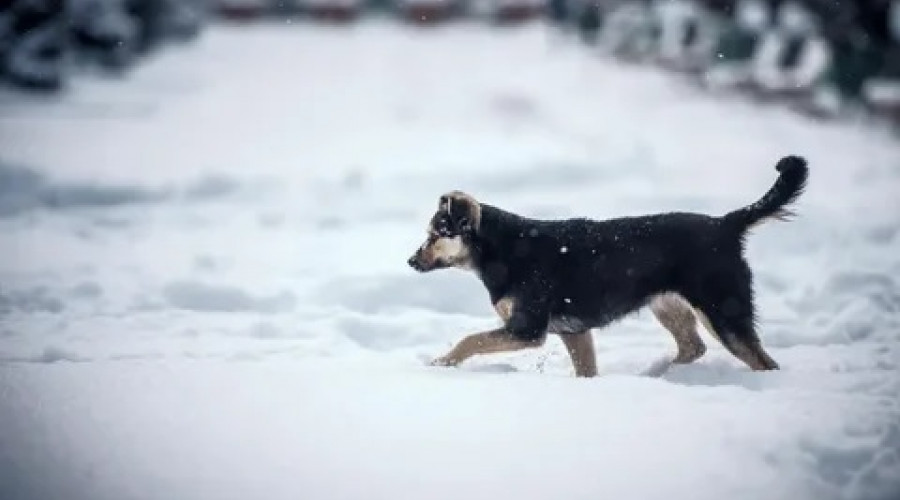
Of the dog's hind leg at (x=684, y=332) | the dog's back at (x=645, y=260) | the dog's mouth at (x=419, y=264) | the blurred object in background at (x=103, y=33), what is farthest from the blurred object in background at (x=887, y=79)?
the blurred object in background at (x=103, y=33)

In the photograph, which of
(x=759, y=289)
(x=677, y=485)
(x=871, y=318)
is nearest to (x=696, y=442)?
(x=677, y=485)

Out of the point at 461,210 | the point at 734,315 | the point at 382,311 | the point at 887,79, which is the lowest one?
the point at 382,311

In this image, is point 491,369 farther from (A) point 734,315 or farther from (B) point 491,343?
(A) point 734,315

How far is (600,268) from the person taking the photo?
5328 millimetres

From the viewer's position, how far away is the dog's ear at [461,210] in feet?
17.9

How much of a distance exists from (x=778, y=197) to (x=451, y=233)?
6.18ft

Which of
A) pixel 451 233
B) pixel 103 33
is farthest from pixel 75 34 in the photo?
pixel 451 233

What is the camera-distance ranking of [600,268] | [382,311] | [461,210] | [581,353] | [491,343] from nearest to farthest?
[491,343] → [600,268] → [461,210] → [581,353] → [382,311]

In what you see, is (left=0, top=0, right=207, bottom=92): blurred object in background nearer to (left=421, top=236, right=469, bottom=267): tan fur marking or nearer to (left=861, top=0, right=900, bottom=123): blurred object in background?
(left=421, top=236, right=469, bottom=267): tan fur marking

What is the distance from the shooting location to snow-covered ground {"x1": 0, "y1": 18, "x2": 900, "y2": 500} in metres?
3.99

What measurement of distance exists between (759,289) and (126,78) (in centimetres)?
1566

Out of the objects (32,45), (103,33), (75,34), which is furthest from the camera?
(75,34)

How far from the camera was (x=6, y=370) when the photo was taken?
5.09m

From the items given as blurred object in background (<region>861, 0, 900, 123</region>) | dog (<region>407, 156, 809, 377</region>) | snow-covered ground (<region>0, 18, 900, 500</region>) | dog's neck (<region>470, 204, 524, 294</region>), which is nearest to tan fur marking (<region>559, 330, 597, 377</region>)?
dog (<region>407, 156, 809, 377</region>)
